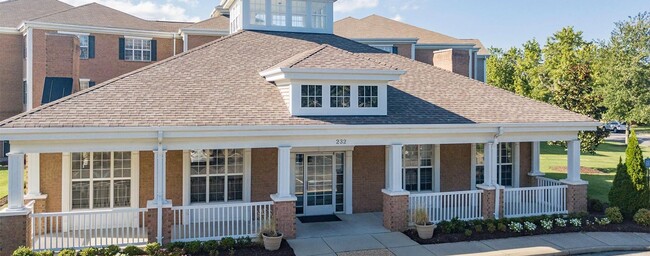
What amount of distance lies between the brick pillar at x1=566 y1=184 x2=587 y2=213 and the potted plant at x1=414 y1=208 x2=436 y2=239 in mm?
5628

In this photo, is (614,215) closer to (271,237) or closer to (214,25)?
(271,237)

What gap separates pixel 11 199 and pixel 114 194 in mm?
→ 2963

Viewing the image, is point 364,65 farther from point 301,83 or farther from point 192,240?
point 192,240

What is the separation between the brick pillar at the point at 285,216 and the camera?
41.7 ft

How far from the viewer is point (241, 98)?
1384cm

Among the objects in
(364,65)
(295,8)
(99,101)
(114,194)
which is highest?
(295,8)

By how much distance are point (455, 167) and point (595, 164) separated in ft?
62.7

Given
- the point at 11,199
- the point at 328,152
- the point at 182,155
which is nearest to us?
the point at 11,199

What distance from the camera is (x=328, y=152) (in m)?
15.7

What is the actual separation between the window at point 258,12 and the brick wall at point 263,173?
723 centimetres

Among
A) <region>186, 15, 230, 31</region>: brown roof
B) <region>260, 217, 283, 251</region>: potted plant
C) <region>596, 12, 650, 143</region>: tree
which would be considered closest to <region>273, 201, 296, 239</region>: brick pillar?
<region>260, 217, 283, 251</region>: potted plant

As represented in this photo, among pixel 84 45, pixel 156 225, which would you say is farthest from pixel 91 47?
pixel 156 225

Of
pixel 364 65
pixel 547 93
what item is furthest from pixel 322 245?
pixel 547 93

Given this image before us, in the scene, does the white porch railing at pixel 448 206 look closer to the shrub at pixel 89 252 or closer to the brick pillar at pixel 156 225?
the brick pillar at pixel 156 225
